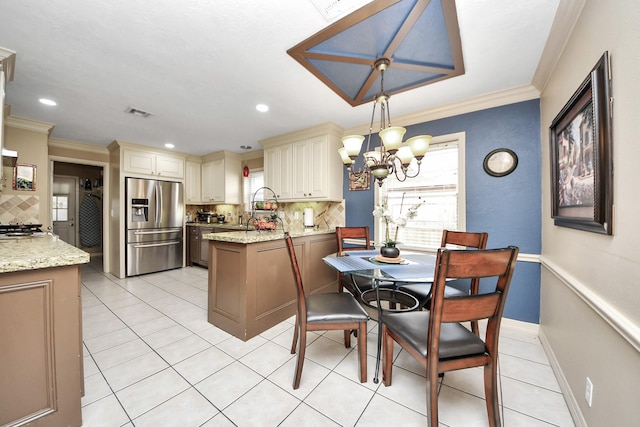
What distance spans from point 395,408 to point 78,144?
5.95 meters

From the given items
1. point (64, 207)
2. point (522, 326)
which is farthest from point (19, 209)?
point (522, 326)

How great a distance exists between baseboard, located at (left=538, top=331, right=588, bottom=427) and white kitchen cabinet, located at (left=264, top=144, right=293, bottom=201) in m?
3.28

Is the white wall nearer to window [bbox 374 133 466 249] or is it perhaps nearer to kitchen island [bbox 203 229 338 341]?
window [bbox 374 133 466 249]

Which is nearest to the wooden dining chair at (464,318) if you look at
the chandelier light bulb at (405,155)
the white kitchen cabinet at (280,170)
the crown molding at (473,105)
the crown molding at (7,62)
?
the chandelier light bulb at (405,155)

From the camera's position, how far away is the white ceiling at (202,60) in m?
1.47

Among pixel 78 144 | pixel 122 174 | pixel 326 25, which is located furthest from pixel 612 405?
pixel 78 144

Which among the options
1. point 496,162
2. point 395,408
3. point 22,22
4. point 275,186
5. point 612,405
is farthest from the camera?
point 275,186

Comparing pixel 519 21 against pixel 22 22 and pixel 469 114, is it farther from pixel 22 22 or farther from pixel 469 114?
pixel 22 22

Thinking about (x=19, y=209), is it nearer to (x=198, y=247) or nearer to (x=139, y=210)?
(x=139, y=210)

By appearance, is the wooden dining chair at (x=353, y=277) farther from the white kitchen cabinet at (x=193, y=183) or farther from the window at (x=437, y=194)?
the white kitchen cabinet at (x=193, y=183)

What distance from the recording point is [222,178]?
4863mm

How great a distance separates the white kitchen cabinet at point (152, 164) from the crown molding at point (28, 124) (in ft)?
3.04

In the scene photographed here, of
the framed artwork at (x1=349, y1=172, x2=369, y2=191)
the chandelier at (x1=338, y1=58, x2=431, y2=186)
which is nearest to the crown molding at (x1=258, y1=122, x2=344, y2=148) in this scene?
the framed artwork at (x1=349, y1=172, x2=369, y2=191)

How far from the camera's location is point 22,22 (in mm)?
1534
